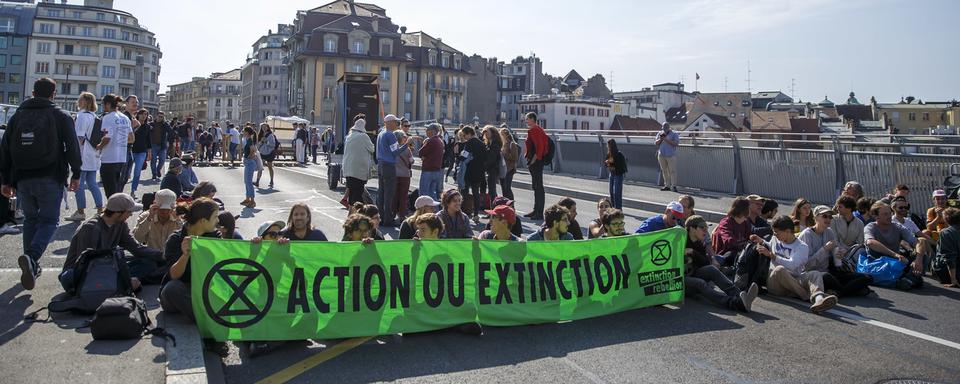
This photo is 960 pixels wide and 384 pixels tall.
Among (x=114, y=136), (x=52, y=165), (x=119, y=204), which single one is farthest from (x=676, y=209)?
(x=114, y=136)

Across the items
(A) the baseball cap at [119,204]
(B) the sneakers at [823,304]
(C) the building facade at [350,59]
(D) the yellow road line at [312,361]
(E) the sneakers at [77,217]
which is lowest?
(D) the yellow road line at [312,361]

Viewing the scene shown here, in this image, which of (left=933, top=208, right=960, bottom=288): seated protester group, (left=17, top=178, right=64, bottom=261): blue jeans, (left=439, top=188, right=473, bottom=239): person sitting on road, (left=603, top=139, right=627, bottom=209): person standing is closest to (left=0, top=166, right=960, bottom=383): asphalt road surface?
(left=17, top=178, right=64, bottom=261): blue jeans

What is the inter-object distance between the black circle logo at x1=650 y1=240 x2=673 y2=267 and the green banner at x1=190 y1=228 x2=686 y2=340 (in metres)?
0.14

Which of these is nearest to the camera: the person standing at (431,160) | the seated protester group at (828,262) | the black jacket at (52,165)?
the black jacket at (52,165)

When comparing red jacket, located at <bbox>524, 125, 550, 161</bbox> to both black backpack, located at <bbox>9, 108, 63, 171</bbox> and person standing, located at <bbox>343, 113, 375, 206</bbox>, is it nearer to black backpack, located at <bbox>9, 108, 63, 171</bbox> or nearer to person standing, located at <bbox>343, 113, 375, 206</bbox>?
person standing, located at <bbox>343, 113, 375, 206</bbox>

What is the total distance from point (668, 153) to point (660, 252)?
13161 mm

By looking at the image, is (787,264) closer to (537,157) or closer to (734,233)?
(734,233)

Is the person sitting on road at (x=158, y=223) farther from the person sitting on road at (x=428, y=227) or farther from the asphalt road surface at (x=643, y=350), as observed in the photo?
the person sitting on road at (x=428, y=227)

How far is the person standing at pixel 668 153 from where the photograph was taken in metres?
20.6

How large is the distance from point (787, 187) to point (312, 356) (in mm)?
15222

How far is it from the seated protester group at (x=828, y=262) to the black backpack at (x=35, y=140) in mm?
7994

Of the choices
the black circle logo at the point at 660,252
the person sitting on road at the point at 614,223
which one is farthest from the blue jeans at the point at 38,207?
the black circle logo at the point at 660,252

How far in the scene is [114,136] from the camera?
11641mm

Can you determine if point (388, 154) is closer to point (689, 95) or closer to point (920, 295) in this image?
point (920, 295)
